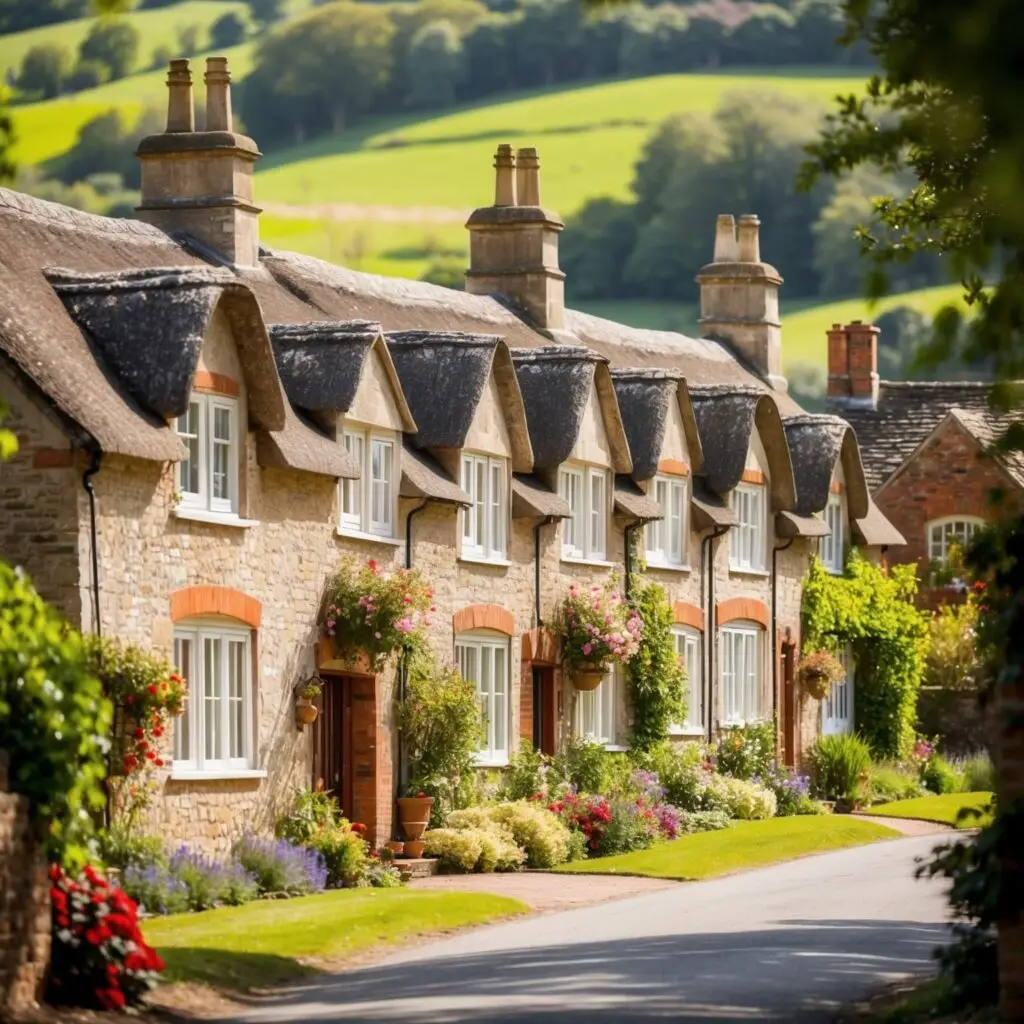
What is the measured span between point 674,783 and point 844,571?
9.90 metres

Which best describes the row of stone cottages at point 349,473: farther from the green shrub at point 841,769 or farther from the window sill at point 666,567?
the green shrub at point 841,769

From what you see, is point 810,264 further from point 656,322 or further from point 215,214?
point 215,214

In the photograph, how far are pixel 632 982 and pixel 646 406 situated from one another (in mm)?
19832

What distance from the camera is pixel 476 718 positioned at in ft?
96.3

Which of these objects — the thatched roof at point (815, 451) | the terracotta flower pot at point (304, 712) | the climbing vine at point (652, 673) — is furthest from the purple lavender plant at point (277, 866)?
the thatched roof at point (815, 451)

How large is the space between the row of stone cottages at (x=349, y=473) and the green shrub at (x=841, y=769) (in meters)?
0.67

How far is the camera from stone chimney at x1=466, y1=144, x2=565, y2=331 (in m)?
39.0

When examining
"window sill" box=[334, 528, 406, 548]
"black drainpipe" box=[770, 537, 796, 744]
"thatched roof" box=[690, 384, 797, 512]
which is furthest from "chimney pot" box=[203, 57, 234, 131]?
"black drainpipe" box=[770, 537, 796, 744]

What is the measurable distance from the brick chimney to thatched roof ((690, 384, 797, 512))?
13736 millimetres

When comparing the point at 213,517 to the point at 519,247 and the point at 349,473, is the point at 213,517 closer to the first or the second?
the point at 349,473

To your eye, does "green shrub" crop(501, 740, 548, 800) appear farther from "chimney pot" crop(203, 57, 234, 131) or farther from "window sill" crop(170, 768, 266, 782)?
"chimney pot" crop(203, 57, 234, 131)

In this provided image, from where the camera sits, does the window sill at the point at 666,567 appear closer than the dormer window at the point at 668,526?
Yes

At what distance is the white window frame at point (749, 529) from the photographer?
40.2 meters

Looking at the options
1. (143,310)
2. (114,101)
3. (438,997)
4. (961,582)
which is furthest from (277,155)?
(438,997)
